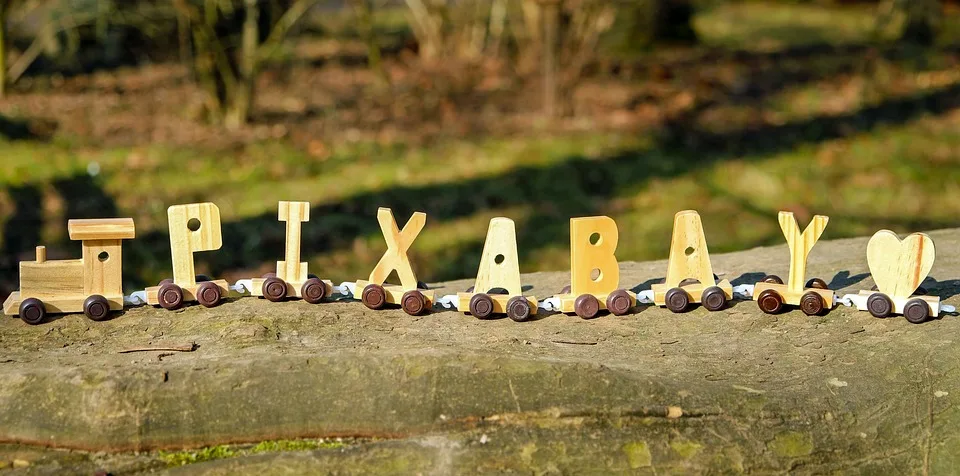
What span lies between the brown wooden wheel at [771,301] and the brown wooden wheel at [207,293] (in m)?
2.20

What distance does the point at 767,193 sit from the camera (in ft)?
30.0

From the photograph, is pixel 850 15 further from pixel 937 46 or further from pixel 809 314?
pixel 809 314

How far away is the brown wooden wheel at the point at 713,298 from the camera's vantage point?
13.4 feet

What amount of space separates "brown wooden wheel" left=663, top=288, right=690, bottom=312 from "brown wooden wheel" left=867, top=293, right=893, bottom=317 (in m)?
0.71

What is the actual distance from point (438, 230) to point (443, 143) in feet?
6.35

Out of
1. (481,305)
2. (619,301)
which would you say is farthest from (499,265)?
(619,301)

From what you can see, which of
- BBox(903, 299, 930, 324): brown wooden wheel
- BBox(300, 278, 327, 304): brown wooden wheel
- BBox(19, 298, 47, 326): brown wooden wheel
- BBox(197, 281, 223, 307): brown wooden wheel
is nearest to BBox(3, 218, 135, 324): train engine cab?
BBox(19, 298, 47, 326): brown wooden wheel

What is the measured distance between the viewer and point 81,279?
4031 millimetres

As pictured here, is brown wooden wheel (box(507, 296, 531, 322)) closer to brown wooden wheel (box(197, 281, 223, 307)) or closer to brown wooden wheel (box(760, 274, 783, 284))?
brown wooden wheel (box(760, 274, 783, 284))

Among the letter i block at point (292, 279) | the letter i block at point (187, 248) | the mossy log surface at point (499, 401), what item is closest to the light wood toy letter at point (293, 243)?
the letter i block at point (292, 279)

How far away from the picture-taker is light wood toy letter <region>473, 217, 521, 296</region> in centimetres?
406

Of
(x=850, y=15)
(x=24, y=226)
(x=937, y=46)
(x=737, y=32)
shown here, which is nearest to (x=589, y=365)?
(x=24, y=226)

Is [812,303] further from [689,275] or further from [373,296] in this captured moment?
[373,296]

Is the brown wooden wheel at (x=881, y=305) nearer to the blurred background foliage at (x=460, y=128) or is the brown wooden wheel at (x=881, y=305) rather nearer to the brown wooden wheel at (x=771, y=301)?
the brown wooden wheel at (x=771, y=301)
